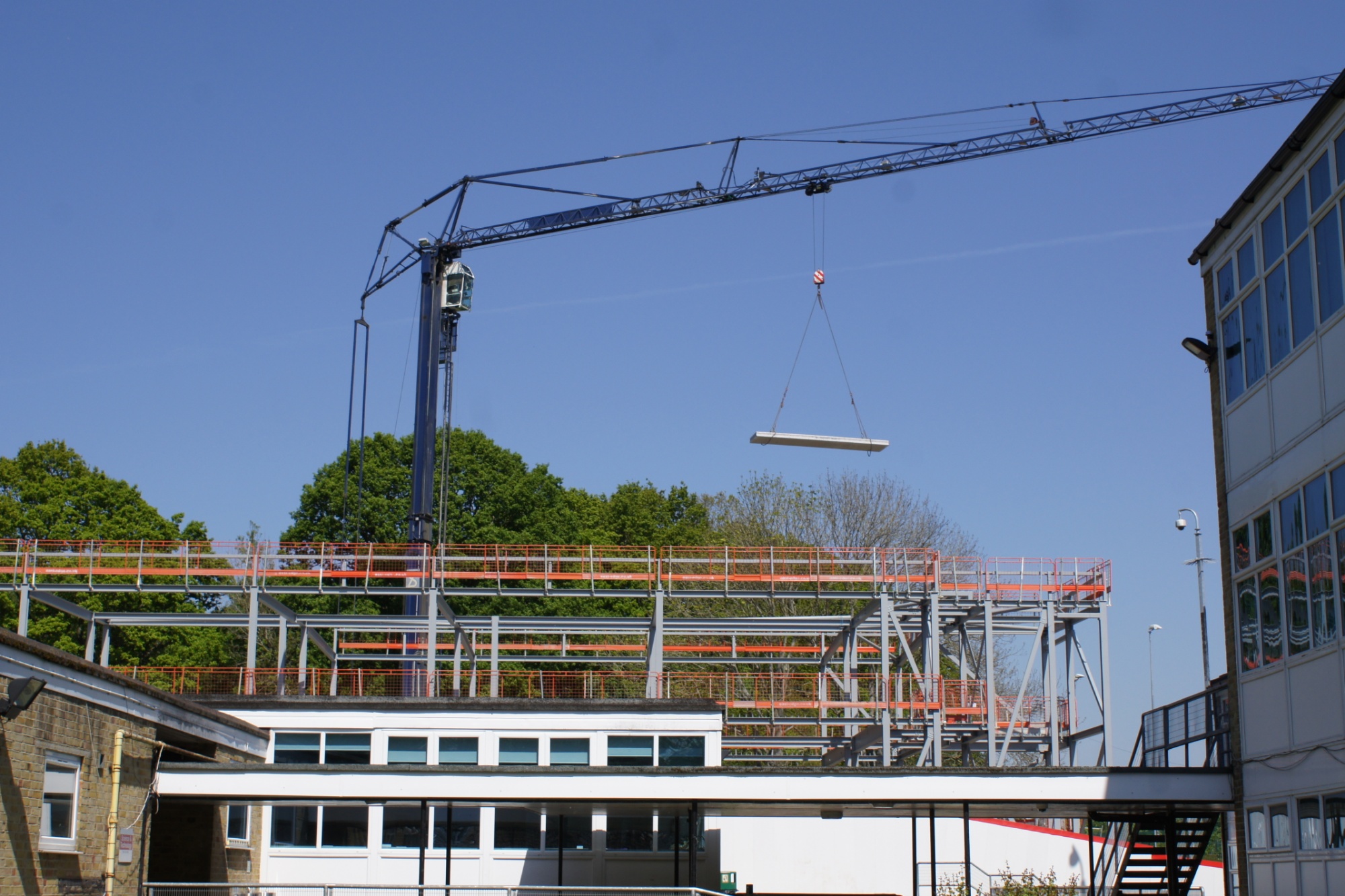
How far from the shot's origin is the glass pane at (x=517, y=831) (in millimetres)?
24328

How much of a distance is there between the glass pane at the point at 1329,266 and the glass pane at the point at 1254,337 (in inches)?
72.3

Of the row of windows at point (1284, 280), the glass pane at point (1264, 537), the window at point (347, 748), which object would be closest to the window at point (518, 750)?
the window at point (347, 748)

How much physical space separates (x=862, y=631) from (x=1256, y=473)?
2029 centimetres

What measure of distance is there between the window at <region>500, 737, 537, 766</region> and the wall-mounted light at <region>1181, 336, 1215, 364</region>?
506 inches

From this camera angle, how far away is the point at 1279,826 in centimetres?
1752

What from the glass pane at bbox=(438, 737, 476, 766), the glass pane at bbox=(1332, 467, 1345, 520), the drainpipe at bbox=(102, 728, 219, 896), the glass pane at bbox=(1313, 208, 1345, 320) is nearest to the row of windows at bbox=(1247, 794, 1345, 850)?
the glass pane at bbox=(1332, 467, 1345, 520)

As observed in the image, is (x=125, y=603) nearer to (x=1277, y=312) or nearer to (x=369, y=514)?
(x=369, y=514)

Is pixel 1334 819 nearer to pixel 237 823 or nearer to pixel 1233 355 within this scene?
pixel 1233 355

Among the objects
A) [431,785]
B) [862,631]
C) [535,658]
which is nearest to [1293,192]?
[431,785]

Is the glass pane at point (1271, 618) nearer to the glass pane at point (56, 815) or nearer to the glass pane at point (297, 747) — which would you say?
the glass pane at point (56, 815)

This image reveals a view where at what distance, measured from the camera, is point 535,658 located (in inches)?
1496

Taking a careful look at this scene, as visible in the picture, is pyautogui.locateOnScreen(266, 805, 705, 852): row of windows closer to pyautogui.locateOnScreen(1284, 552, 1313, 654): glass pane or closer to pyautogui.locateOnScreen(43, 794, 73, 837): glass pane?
pyautogui.locateOnScreen(43, 794, 73, 837): glass pane

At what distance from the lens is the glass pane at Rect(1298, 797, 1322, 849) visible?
1620cm

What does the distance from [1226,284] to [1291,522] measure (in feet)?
13.7
